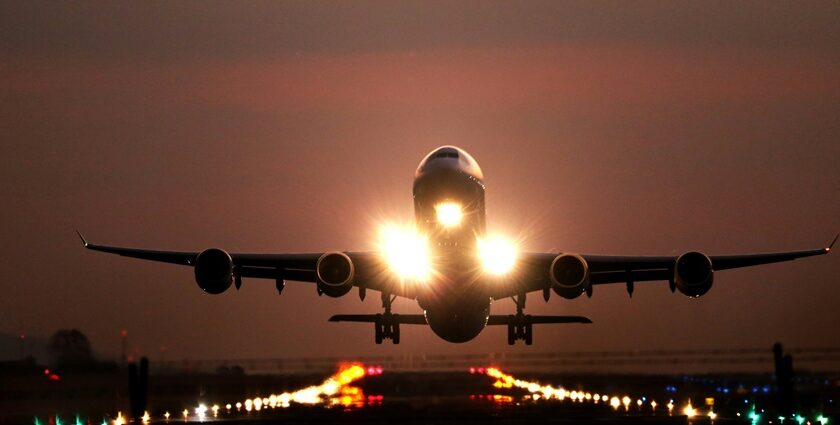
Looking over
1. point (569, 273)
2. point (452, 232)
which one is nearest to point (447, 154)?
point (452, 232)

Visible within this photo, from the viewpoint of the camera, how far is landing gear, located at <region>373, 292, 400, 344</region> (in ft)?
175

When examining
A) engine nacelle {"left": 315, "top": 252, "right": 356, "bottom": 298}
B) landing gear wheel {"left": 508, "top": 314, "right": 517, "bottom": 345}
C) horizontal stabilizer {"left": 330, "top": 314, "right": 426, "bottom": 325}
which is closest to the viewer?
engine nacelle {"left": 315, "top": 252, "right": 356, "bottom": 298}

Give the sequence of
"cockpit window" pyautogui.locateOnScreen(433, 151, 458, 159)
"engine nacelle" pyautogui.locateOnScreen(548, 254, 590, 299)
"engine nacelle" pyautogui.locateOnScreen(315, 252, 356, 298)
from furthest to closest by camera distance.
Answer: "cockpit window" pyautogui.locateOnScreen(433, 151, 458, 159) → "engine nacelle" pyautogui.locateOnScreen(548, 254, 590, 299) → "engine nacelle" pyautogui.locateOnScreen(315, 252, 356, 298)

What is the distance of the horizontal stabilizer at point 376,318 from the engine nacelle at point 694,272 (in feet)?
33.5

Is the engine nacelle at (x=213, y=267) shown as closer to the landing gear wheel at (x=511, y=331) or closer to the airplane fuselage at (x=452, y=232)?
the airplane fuselage at (x=452, y=232)

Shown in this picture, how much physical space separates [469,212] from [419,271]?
2950 mm

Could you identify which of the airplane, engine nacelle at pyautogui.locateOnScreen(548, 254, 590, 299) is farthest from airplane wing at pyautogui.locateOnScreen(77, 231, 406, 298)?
engine nacelle at pyautogui.locateOnScreen(548, 254, 590, 299)

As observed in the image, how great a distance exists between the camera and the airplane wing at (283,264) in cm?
4969

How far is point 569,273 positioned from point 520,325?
6811 mm

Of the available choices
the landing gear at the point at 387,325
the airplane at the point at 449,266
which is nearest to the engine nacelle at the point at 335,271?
the airplane at the point at 449,266

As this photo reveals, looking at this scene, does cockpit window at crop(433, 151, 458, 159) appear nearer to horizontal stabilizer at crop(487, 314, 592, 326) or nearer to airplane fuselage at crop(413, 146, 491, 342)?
airplane fuselage at crop(413, 146, 491, 342)

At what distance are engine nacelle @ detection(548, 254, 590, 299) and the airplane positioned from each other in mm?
36

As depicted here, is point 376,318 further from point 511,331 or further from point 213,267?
point 213,267

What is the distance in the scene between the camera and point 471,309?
47281 millimetres
